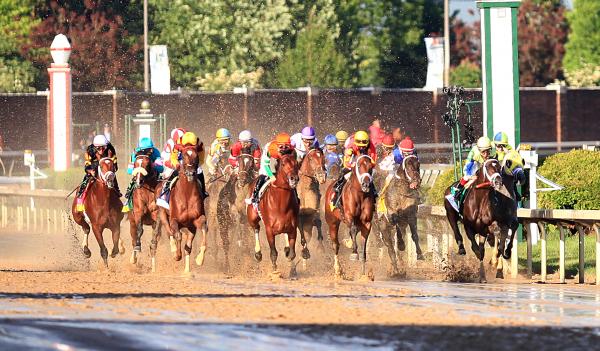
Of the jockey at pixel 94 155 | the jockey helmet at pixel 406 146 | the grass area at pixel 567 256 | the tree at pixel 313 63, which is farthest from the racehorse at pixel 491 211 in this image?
the tree at pixel 313 63

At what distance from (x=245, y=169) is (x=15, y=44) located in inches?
1976

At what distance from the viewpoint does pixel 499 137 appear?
74.5 feet

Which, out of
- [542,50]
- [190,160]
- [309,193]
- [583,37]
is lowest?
[309,193]

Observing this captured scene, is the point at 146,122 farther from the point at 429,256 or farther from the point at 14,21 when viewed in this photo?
the point at 14,21

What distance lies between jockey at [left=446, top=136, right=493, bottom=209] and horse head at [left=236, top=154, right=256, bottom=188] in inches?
107

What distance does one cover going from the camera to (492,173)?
856 inches

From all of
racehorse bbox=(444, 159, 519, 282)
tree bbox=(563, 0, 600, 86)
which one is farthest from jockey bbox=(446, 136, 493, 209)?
tree bbox=(563, 0, 600, 86)

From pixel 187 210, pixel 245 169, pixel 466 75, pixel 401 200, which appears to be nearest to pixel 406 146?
pixel 401 200

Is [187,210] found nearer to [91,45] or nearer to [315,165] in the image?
[315,165]

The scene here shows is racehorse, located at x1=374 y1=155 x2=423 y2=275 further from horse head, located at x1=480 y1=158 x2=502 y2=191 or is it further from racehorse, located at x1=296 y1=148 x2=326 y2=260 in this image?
horse head, located at x1=480 y1=158 x2=502 y2=191

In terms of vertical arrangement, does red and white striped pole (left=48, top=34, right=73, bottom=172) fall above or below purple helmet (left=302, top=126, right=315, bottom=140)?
above

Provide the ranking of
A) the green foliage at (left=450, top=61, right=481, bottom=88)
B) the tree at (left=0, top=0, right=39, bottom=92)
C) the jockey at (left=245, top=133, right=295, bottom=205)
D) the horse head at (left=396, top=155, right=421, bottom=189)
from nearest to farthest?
the jockey at (left=245, top=133, right=295, bottom=205) → the horse head at (left=396, top=155, right=421, bottom=189) → the tree at (left=0, top=0, right=39, bottom=92) → the green foliage at (left=450, top=61, right=481, bottom=88)

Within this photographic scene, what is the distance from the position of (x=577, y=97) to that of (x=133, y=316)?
196 ft

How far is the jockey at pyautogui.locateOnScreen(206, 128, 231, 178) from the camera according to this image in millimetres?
24297
